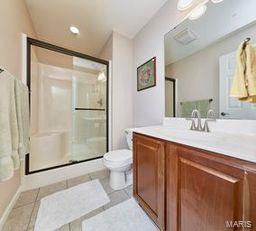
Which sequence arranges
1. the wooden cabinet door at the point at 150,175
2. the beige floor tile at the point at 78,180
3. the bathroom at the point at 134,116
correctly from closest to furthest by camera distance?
the bathroom at the point at 134,116 < the wooden cabinet door at the point at 150,175 < the beige floor tile at the point at 78,180

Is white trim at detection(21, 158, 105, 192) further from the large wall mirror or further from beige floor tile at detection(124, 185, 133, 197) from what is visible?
the large wall mirror

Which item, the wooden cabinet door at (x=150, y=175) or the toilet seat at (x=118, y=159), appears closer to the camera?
the wooden cabinet door at (x=150, y=175)

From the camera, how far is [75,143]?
2285 mm

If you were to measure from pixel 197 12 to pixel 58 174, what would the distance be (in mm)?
2571

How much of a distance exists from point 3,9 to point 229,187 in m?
2.04

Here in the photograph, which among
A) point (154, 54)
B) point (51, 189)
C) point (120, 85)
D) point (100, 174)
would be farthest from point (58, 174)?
point (154, 54)

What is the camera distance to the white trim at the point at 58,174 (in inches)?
64.7

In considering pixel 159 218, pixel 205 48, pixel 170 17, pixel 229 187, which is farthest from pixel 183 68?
pixel 159 218

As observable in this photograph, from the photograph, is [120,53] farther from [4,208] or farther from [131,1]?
[4,208]

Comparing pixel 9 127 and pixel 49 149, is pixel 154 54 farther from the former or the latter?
pixel 49 149

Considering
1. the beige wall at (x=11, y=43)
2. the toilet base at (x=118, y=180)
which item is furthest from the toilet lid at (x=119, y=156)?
the beige wall at (x=11, y=43)

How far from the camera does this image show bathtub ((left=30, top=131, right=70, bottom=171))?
6.57 feet

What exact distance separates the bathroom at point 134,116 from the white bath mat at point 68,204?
1 centimetres

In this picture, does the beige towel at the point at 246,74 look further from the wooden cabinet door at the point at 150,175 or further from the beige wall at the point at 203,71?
the wooden cabinet door at the point at 150,175
